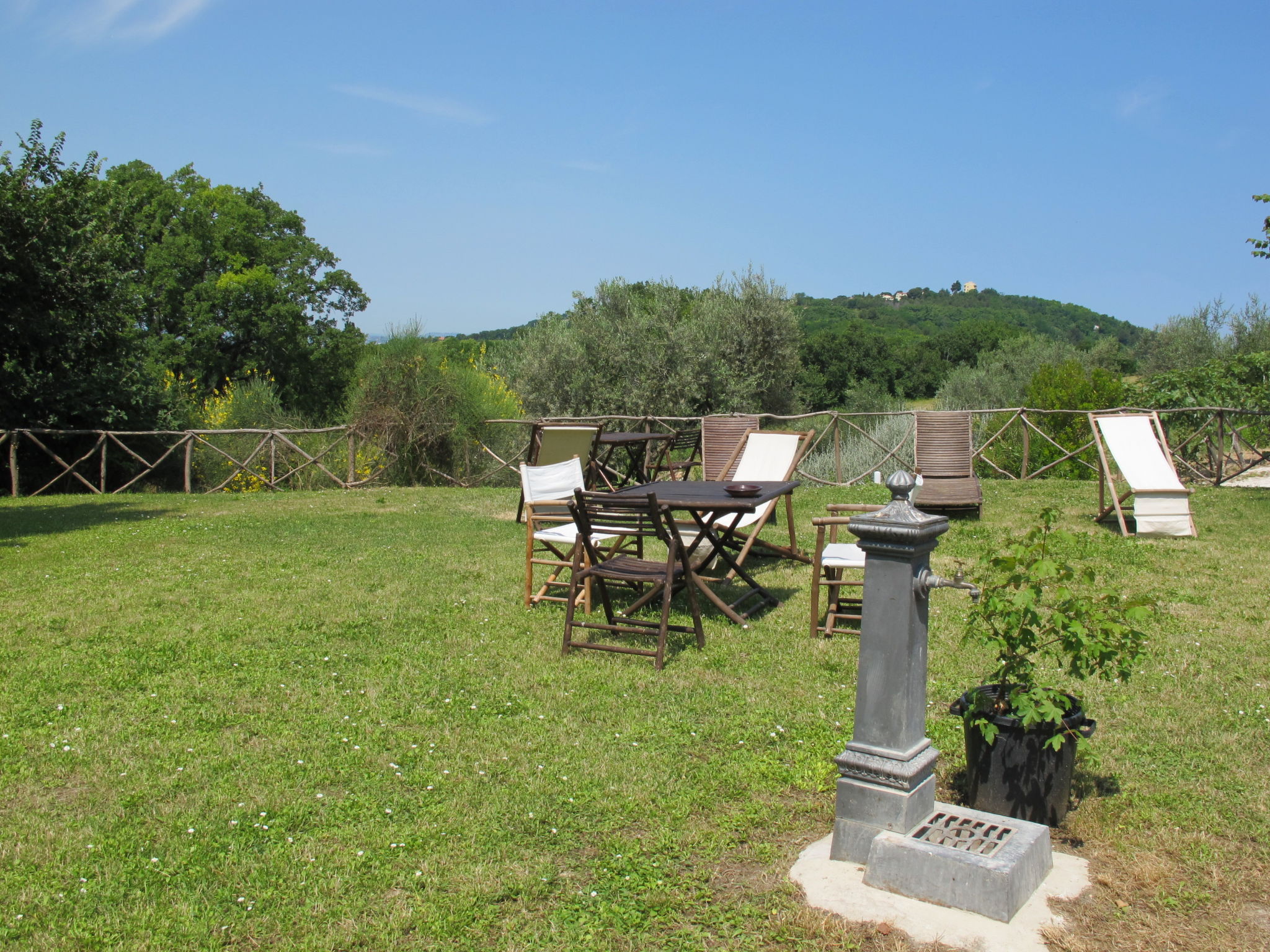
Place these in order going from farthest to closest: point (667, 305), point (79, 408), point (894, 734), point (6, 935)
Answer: point (667, 305) → point (79, 408) → point (894, 734) → point (6, 935)

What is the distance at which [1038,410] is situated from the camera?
428 inches

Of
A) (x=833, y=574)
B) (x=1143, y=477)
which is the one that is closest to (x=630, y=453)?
(x=1143, y=477)

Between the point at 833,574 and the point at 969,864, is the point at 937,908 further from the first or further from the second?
the point at 833,574

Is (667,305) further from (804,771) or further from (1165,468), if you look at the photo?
(804,771)

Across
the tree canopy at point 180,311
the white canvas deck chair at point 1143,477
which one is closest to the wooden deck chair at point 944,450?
the white canvas deck chair at point 1143,477

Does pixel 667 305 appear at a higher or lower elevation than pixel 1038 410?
higher

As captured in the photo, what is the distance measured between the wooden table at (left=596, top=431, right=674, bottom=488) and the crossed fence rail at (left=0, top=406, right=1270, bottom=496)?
0.87m

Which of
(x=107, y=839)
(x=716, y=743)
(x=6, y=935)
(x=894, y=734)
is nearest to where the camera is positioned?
(x=6, y=935)

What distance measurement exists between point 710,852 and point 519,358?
1863 cm

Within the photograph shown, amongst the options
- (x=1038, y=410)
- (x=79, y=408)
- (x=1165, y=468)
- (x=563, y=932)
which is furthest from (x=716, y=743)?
(x=79, y=408)

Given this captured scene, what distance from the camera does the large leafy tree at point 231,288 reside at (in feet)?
79.8

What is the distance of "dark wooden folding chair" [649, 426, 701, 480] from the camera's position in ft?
30.5

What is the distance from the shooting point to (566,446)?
897 centimetres

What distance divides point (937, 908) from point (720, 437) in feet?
23.9
